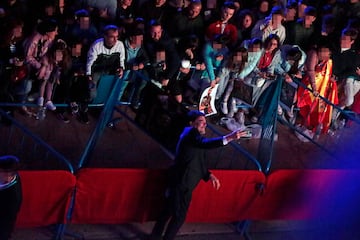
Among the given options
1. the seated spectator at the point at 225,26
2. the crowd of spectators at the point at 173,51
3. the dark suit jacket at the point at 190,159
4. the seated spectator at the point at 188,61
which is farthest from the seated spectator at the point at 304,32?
the dark suit jacket at the point at 190,159

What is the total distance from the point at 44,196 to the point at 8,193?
844 millimetres

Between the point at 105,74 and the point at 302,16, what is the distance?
3947mm

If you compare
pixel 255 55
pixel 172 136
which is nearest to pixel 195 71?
pixel 255 55

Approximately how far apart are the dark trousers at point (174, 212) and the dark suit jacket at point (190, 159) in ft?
0.30

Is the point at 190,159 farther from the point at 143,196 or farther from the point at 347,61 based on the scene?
the point at 347,61

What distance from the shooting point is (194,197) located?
7238 millimetres

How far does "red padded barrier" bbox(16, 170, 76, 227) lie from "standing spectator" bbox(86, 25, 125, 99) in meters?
2.30

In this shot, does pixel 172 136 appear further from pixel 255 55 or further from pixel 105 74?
pixel 255 55

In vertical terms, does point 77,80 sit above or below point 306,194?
above

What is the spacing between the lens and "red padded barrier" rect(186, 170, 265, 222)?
23.6 feet

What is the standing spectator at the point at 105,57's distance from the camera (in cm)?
854

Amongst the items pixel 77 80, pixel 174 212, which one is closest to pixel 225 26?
pixel 77 80

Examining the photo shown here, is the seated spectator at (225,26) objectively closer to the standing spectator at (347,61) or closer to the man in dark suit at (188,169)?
the standing spectator at (347,61)

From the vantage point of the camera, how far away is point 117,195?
275 inches
